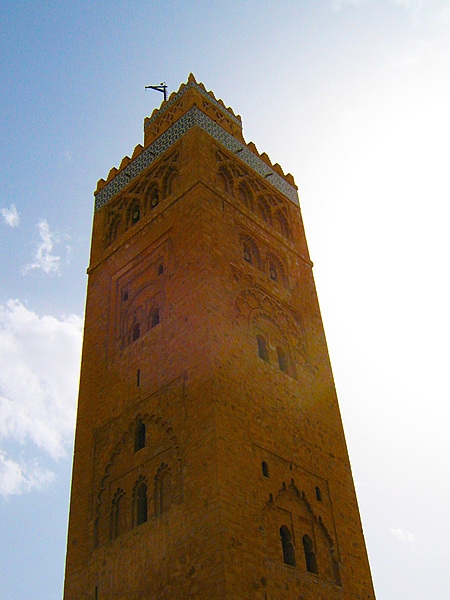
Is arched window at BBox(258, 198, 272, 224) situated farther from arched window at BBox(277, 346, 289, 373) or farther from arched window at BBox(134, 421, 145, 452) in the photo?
arched window at BBox(134, 421, 145, 452)

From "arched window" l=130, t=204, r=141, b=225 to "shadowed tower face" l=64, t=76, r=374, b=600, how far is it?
1.3 inches

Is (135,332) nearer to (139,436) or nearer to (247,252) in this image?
(139,436)

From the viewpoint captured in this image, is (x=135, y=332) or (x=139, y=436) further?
(x=135, y=332)

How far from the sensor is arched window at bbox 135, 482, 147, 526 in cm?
991

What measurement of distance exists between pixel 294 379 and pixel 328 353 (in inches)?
64.7

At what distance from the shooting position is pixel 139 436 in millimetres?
10836

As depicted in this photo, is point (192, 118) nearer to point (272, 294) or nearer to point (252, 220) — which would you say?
point (252, 220)

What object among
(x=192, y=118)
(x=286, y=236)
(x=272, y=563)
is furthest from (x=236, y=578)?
(x=192, y=118)

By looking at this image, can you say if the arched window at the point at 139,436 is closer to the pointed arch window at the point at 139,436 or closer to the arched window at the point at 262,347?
the pointed arch window at the point at 139,436

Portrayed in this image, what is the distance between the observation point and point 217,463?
914 centimetres

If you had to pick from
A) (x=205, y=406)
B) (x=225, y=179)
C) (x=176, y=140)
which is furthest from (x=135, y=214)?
(x=205, y=406)

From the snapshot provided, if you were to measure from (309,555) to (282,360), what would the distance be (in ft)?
11.1

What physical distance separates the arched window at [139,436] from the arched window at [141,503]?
0.66m

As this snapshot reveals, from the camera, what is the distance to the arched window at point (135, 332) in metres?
12.2
